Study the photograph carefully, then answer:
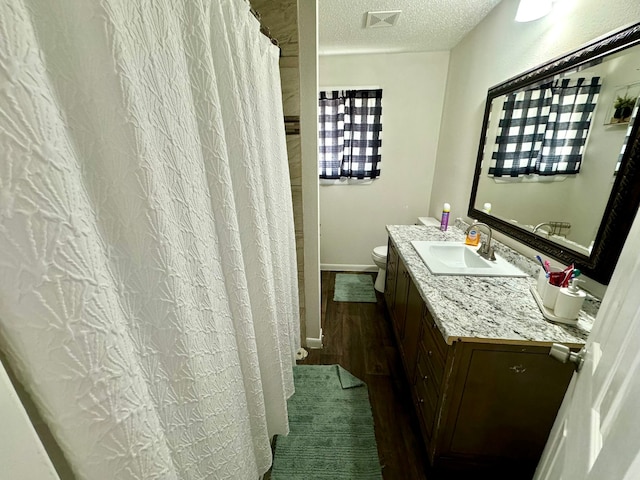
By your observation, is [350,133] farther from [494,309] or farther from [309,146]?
[494,309]

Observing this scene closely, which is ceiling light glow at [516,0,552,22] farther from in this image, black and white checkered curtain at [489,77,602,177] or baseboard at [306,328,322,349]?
baseboard at [306,328,322,349]

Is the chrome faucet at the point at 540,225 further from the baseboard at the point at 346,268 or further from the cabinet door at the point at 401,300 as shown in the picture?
the baseboard at the point at 346,268

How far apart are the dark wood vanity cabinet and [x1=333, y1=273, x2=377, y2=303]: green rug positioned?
1.45 m

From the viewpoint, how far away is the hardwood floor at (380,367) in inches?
49.0

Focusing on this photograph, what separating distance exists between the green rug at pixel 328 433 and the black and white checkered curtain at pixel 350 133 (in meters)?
2.05

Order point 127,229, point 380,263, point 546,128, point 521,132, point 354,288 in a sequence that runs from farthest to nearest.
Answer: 1. point 354,288
2. point 380,263
3. point 521,132
4. point 546,128
5. point 127,229

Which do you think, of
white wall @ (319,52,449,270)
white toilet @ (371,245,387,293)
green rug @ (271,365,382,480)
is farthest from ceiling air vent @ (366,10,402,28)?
green rug @ (271,365,382,480)

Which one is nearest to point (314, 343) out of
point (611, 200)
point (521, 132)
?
point (611, 200)

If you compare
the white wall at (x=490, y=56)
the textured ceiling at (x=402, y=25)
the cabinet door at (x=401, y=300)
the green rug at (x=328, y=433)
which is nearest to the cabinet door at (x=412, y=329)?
the cabinet door at (x=401, y=300)

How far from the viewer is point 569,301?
0.90m

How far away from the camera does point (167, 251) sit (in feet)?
1.47

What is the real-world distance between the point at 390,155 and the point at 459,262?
1.53 m

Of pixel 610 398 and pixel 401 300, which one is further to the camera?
pixel 401 300

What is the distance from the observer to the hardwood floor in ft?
4.08
